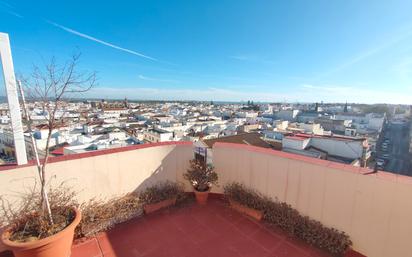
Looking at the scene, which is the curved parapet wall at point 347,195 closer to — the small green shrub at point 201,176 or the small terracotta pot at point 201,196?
the small green shrub at point 201,176

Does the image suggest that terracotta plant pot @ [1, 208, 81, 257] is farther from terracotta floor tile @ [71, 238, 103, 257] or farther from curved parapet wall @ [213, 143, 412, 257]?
curved parapet wall @ [213, 143, 412, 257]

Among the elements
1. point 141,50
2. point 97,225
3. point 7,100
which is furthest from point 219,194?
point 141,50

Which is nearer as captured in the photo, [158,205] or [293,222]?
[293,222]

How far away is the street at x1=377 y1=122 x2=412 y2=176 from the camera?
1992 centimetres

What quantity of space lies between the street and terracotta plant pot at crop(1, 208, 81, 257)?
85.0 ft

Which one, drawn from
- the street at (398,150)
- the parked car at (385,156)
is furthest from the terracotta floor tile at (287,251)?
the parked car at (385,156)

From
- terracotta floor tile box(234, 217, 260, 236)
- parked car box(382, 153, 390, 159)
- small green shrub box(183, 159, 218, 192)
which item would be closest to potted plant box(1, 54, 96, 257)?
small green shrub box(183, 159, 218, 192)

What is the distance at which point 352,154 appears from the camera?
32.2 feet

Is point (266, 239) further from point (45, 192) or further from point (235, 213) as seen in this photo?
point (45, 192)

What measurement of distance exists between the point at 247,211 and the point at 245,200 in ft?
0.53

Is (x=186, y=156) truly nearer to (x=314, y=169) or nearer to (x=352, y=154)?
(x=314, y=169)

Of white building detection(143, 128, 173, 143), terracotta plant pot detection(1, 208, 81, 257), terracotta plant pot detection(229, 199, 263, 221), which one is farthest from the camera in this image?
white building detection(143, 128, 173, 143)

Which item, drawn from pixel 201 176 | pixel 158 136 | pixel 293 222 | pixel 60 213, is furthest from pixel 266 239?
pixel 158 136

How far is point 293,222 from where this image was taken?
252 cm
